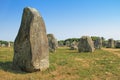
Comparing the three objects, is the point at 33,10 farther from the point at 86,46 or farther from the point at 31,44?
the point at 86,46

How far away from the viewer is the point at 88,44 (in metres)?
31.8

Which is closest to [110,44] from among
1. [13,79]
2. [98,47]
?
[98,47]

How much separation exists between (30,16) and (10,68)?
3557 millimetres

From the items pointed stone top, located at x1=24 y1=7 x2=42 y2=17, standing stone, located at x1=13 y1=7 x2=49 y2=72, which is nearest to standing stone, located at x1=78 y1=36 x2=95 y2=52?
standing stone, located at x1=13 y1=7 x2=49 y2=72

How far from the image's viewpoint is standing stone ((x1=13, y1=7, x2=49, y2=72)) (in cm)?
1447

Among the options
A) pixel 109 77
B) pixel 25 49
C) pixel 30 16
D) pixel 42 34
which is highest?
pixel 30 16

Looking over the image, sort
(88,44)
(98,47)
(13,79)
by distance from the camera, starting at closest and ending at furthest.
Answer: (13,79)
(88,44)
(98,47)

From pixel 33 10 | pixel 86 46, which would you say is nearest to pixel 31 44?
pixel 33 10

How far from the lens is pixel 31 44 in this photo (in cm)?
1448

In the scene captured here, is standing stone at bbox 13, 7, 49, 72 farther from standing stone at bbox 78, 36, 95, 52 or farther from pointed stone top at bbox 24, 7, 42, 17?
standing stone at bbox 78, 36, 95, 52

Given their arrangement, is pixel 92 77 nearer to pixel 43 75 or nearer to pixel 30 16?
pixel 43 75

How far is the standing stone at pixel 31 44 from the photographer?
14469 millimetres

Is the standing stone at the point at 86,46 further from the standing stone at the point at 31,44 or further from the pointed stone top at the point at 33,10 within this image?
the pointed stone top at the point at 33,10

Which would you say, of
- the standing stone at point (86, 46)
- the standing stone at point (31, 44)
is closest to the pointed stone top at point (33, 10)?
the standing stone at point (31, 44)
